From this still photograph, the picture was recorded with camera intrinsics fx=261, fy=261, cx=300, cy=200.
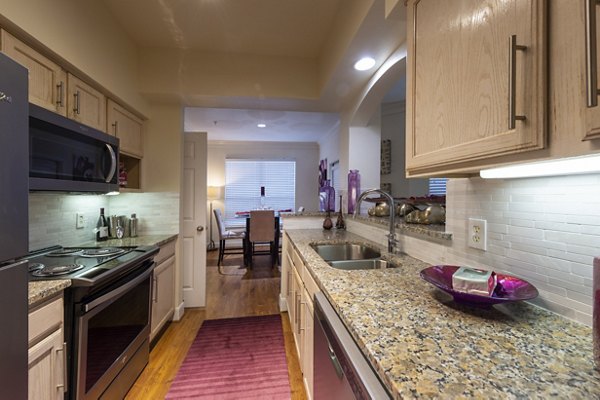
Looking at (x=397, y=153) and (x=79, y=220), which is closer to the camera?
(x=79, y=220)

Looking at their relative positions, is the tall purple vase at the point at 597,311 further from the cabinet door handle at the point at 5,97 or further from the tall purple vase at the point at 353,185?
the tall purple vase at the point at 353,185

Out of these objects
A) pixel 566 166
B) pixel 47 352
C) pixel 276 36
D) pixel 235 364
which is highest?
pixel 276 36

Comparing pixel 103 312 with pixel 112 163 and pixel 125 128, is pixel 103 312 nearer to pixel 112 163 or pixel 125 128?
pixel 112 163

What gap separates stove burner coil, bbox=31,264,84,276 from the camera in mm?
1202

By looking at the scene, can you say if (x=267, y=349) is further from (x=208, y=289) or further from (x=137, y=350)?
(x=208, y=289)

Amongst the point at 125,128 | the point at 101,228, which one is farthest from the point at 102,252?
the point at 125,128

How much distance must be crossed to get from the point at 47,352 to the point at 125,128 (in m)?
1.70

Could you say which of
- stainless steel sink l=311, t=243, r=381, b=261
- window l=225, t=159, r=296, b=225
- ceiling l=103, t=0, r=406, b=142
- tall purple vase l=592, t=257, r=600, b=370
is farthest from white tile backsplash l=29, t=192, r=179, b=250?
window l=225, t=159, r=296, b=225

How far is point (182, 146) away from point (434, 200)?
232 cm

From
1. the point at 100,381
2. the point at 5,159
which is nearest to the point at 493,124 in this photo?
the point at 5,159

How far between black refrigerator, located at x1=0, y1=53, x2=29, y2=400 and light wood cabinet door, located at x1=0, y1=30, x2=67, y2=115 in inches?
24.7

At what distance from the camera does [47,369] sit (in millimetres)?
1056

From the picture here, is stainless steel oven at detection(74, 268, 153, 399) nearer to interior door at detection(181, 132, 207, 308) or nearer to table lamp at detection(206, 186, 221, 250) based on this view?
interior door at detection(181, 132, 207, 308)

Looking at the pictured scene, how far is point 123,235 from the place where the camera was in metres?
2.31
